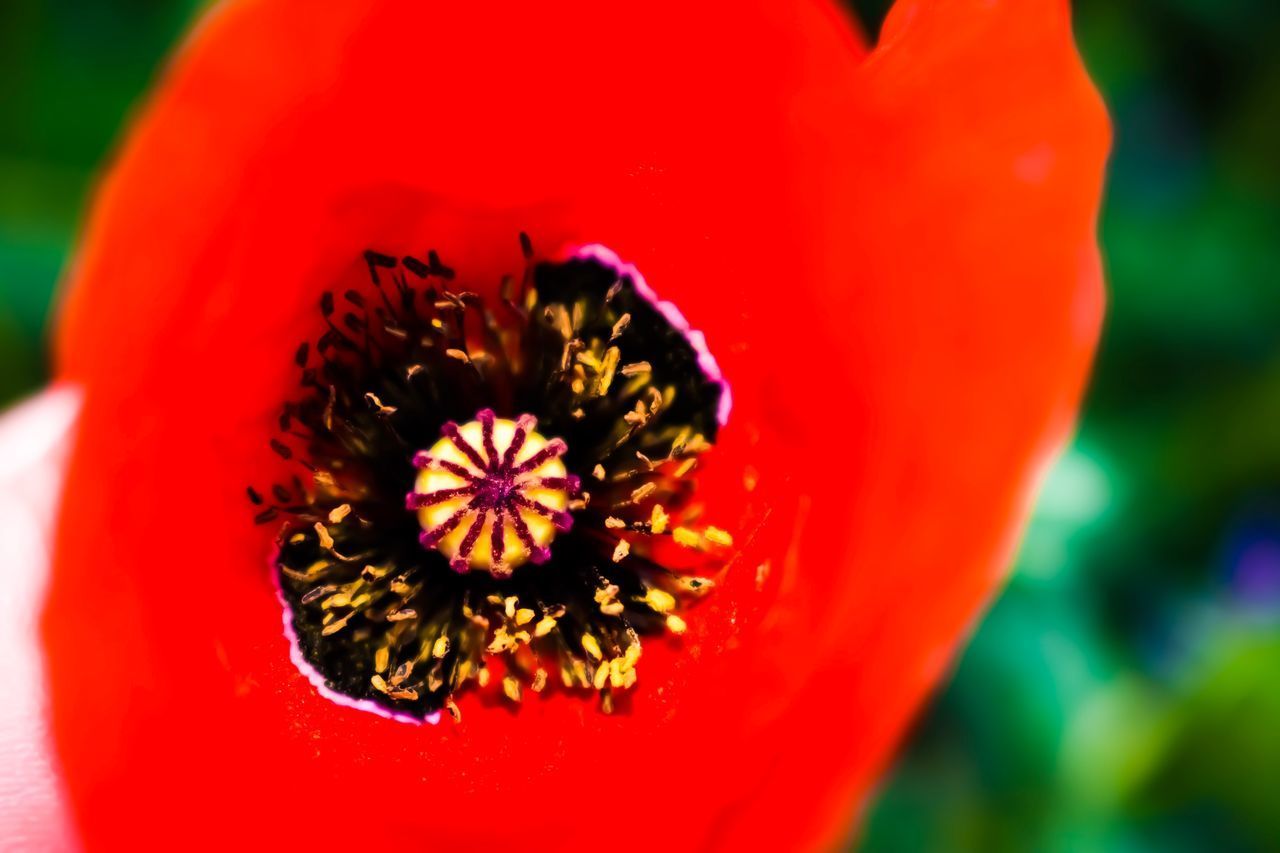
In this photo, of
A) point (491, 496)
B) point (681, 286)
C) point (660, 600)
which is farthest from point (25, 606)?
point (681, 286)

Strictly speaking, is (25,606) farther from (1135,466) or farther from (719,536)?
(1135,466)

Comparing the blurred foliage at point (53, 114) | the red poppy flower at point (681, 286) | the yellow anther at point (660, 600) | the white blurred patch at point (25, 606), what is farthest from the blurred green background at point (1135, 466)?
the red poppy flower at point (681, 286)

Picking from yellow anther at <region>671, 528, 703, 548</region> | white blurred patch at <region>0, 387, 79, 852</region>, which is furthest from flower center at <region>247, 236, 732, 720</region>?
white blurred patch at <region>0, 387, 79, 852</region>

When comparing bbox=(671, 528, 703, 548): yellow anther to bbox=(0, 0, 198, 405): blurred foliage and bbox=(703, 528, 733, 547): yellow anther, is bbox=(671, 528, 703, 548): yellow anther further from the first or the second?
bbox=(0, 0, 198, 405): blurred foliage

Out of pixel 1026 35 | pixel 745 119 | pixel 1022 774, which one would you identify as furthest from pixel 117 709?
pixel 1022 774

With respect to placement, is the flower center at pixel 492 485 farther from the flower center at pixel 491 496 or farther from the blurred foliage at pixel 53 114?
the blurred foliage at pixel 53 114

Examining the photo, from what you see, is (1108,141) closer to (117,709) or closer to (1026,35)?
(1026,35)
